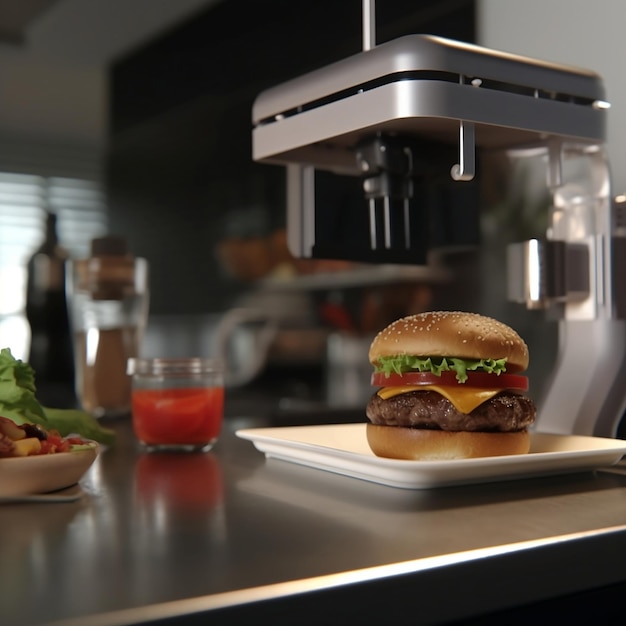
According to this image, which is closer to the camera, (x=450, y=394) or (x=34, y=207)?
(x=450, y=394)

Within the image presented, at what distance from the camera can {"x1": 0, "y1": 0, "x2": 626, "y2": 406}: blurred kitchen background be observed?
348cm

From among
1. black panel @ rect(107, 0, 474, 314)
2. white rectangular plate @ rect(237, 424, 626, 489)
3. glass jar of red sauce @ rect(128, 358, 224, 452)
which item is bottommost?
white rectangular plate @ rect(237, 424, 626, 489)

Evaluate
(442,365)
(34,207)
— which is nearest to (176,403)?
(442,365)

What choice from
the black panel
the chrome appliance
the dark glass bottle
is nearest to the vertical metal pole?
the chrome appliance

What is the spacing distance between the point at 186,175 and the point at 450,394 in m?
3.19

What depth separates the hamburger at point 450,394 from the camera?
0.99 metres

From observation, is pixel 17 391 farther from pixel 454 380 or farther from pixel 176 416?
pixel 454 380

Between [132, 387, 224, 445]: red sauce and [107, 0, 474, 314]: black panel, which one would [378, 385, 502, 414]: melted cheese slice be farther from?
[107, 0, 474, 314]: black panel

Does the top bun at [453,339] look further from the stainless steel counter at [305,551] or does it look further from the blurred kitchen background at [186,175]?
the blurred kitchen background at [186,175]

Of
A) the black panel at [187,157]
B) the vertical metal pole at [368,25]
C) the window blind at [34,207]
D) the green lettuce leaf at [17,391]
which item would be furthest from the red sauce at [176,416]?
the black panel at [187,157]

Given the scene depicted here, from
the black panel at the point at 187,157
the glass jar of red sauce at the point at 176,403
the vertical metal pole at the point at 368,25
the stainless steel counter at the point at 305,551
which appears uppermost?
the black panel at the point at 187,157

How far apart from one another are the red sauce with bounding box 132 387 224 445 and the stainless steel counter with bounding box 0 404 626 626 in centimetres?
27

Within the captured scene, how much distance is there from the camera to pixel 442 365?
100 centimetres

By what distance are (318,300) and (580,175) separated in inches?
84.4
